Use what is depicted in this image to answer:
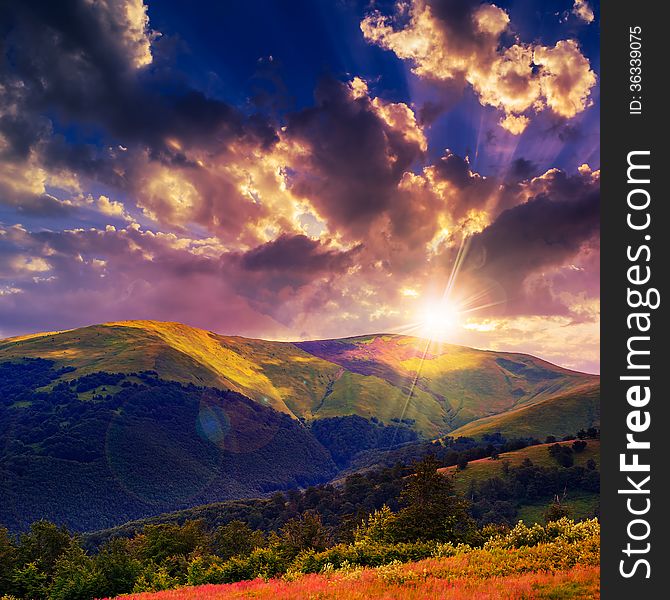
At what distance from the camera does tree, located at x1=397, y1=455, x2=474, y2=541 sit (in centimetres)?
2623

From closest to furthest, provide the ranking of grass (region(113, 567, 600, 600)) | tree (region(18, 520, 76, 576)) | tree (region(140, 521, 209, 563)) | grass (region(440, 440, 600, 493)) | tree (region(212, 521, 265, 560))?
grass (region(113, 567, 600, 600))
tree (region(140, 521, 209, 563))
tree (region(18, 520, 76, 576))
tree (region(212, 521, 265, 560))
grass (region(440, 440, 600, 493))

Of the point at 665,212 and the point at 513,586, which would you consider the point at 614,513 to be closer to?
the point at 513,586

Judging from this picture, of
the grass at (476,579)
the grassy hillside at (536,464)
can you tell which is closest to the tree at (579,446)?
the grassy hillside at (536,464)

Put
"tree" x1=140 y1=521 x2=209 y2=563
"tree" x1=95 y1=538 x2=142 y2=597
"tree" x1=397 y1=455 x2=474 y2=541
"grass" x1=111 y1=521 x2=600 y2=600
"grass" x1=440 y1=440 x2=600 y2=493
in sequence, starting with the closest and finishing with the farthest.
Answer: "grass" x1=111 y1=521 x2=600 y2=600
"tree" x1=397 y1=455 x2=474 y2=541
"tree" x1=95 y1=538 x2=142 y2=597
"tree" x1=140 y1=521 x2=209 y2=563
"grass" x1=440 y1=440 x2=600 y2=493

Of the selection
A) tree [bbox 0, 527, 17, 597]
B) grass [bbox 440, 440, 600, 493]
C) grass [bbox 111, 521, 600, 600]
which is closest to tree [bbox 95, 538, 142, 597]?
grass [bbox 111, 521, 600, 600]

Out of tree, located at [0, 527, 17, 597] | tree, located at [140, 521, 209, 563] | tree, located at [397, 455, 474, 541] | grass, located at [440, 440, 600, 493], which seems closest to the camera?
tree, located at [397, 455, 474, 541]

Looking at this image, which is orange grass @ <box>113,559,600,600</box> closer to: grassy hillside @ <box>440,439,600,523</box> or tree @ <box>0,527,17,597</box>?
tree @ <box>0,527,17,597</box>

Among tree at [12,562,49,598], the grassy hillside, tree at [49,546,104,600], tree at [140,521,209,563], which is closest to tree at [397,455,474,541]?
tree at [49,546,104,600]

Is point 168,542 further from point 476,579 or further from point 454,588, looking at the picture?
point 454,588

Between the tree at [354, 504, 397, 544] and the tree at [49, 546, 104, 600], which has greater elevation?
the tree at [354, 504, 397, 544]

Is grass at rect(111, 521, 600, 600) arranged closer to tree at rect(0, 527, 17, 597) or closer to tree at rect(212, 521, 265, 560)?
tree at rect(0, 527, 17, 597)

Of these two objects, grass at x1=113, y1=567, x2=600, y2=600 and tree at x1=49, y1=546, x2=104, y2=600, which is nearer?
grass at x1=113, y1=567, x2=600, y2=600

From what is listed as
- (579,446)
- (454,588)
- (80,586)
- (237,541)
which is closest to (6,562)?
(237,541)

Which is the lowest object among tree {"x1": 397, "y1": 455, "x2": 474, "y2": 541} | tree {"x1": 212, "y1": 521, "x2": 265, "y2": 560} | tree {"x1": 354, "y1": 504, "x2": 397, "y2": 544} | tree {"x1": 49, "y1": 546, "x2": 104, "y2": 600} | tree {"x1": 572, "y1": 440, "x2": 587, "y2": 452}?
tree {"x1": 212, "y1": 521, "x2": 265, "y2": 560}
